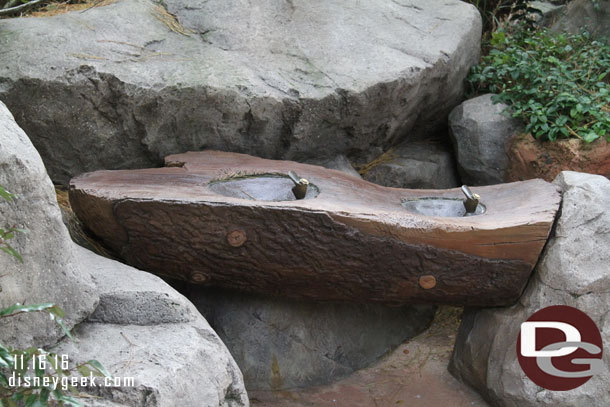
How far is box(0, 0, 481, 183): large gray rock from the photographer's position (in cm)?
367

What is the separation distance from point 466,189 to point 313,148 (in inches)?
42.4

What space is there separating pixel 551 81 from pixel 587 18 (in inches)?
46.5

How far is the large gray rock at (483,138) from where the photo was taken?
186 inches

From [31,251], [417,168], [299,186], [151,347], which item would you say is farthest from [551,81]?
[31,251]

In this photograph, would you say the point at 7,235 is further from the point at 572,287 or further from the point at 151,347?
the point at 572,287

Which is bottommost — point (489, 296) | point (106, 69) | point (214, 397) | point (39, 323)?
point (489, 296)

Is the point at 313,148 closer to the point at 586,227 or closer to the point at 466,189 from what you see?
the point at 466,189

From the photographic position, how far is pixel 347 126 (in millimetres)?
4336

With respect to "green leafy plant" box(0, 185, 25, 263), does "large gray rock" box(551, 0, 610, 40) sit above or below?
below

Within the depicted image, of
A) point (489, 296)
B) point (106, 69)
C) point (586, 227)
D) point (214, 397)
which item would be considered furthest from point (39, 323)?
point (586, 227)

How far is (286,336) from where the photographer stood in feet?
12.3

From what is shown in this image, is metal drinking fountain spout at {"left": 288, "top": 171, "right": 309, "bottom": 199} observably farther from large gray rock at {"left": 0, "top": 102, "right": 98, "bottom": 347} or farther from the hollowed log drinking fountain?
large gray rock at {"left": 0, "top": 102, "right": 98, "bottom": 347}

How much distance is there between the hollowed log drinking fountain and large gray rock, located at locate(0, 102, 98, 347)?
0.69m

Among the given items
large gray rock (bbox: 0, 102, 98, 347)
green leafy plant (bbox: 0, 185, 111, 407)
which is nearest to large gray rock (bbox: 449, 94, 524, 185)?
large gray rock (bbox: 0, 102, 98, 347)
